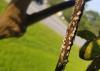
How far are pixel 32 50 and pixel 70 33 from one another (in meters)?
6.38

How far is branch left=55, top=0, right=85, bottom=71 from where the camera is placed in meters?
0.27

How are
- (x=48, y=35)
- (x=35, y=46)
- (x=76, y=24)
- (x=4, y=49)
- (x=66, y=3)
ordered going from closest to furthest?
(x=76, y=24) → (x=66, y=3) → (x=4, y=49) → (x=35, y=46) → (x=48, y=35)

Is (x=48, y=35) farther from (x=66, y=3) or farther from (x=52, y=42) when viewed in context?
(x=66, y=3)

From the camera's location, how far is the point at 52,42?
822 cm

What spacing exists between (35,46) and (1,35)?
6848 millimetres

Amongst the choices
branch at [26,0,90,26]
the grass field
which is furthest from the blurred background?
branch at [26,0,90,26]

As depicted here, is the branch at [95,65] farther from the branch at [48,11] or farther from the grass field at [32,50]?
the grass field at [32,50]

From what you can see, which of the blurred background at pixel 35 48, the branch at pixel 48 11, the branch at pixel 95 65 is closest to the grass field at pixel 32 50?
the blurred background at pixel 35 48

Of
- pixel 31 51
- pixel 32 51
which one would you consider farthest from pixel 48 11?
pixel 32 51

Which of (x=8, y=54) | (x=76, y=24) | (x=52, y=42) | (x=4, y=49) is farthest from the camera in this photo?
(x=52, y=42)

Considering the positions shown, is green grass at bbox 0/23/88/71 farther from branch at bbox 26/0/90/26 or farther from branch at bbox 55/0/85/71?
branch at bbox 55/0/85/71

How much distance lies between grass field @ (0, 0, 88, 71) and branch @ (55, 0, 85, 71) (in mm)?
2278

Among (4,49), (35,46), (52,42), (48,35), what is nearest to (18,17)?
(4,49)

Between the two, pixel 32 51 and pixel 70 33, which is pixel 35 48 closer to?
pixel 32 51
